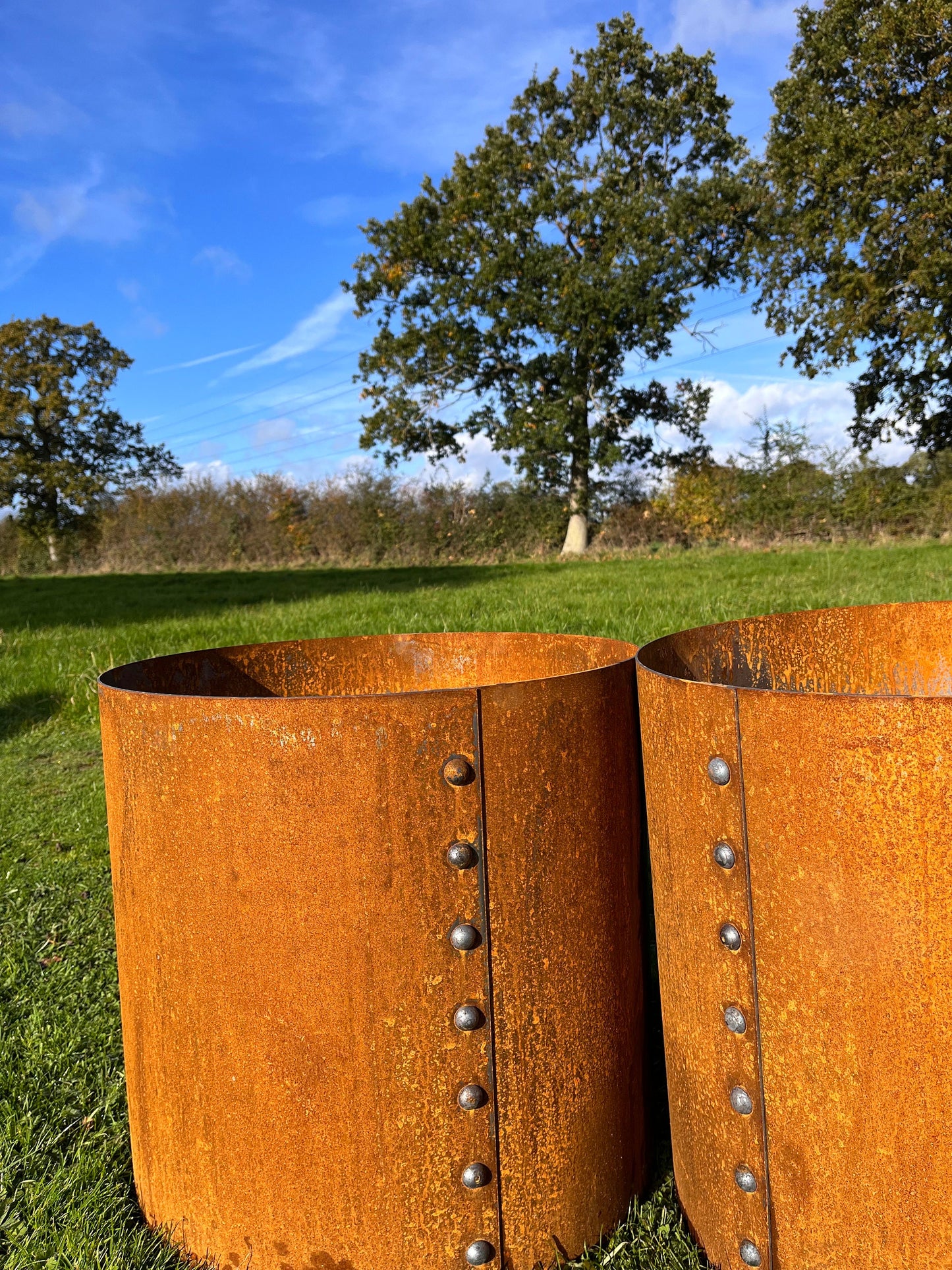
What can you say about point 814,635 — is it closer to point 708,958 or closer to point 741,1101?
point 708,958

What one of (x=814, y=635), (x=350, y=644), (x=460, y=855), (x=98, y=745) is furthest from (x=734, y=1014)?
(x=98, y=745)

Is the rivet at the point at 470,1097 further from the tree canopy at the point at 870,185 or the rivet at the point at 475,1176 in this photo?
the tree canopy at the point at 870,185

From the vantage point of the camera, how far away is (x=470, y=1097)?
1.51m

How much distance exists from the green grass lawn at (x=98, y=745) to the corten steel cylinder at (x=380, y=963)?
0.91 ft

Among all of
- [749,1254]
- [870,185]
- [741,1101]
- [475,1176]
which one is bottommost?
[749,1254]

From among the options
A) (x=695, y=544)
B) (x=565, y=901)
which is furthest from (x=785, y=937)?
(x=695, y=544)

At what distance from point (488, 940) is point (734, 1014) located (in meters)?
0.40

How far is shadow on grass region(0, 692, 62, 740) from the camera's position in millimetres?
6281

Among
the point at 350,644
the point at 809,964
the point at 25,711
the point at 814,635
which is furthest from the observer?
the point at 25,711

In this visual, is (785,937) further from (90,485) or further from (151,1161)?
(90,485)

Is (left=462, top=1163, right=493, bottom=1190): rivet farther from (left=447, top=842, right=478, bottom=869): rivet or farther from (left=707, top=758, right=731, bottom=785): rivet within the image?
(left=707, top=758, right=731, bottom=785): rivet

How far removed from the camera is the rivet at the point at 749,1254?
151cm

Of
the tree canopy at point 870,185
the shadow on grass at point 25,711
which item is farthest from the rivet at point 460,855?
the tree canopy at point 870,185

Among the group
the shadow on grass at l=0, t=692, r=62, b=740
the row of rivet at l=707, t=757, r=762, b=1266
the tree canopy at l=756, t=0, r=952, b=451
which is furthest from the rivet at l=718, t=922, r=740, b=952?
the tree canopy at l=756, t=0, r=952, b=451
